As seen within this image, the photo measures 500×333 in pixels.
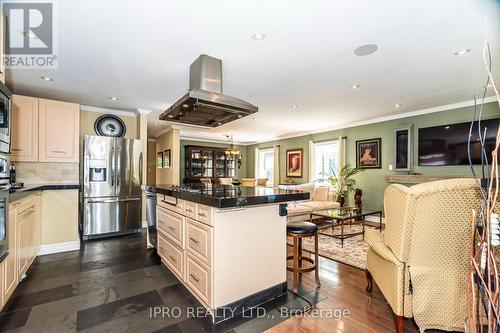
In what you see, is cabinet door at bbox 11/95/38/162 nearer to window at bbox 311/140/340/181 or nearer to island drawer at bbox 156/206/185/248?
island drawer at bbox 156/206/185/248

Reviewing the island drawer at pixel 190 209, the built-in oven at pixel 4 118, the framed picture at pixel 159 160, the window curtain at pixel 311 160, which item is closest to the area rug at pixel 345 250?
the island drawer at pixel 190 209

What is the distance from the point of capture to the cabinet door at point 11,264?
1979 millimetres

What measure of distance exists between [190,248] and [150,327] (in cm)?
63

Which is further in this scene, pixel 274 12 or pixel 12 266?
pixel 12 266

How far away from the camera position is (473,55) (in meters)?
2.55

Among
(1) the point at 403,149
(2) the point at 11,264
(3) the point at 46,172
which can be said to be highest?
(1) the point at 403,149

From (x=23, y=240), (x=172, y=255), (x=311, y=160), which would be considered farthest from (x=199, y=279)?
(x=311, y=160)

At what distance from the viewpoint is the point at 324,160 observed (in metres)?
7.14

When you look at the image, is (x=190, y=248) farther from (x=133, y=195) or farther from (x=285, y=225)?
(x=133, y=195)

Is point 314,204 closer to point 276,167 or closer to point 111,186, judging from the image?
point 276,167

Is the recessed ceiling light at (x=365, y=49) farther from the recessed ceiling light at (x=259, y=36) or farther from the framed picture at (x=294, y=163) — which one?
the framed picture at (x=294, y=163)

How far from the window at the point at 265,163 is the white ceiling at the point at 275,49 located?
532cm

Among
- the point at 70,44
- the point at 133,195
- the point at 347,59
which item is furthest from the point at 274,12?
the point at 133,195

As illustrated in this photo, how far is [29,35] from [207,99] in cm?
171
